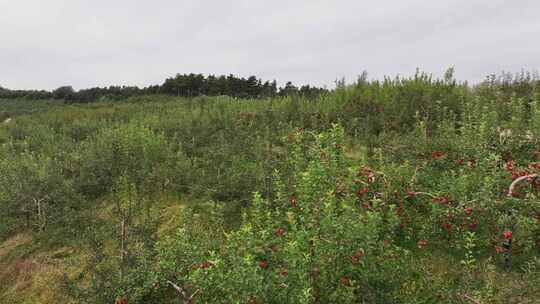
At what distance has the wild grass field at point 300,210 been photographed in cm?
302

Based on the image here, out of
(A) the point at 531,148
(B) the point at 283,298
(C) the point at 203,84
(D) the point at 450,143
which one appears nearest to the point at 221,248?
(B) the point at 283,298

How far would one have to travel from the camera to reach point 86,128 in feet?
38.6

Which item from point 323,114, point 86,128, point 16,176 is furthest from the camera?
point 86,128

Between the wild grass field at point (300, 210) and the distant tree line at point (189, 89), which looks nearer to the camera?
the wild grass field at point (300, 210)

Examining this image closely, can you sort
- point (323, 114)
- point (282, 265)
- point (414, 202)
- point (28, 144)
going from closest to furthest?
point (282, 265), point (414, 202), point (323, 114), point (28, 144)

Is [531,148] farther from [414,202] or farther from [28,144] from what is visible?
[28,144]

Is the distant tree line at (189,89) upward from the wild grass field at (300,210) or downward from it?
upward

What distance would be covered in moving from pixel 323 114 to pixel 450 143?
327 centimetres

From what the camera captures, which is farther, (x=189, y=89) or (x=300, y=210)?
(x=189, y=89)

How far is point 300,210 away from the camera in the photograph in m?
4.66

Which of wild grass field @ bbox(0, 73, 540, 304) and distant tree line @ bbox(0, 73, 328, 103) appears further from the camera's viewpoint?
distant tree line @ bbox(0, 73, 328, 103)

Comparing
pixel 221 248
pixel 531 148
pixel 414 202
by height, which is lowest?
pixel 221 248

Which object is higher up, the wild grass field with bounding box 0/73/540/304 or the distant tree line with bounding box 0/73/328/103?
the distant tree line with bounding box 0/73/328/103

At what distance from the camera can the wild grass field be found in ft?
9.89
